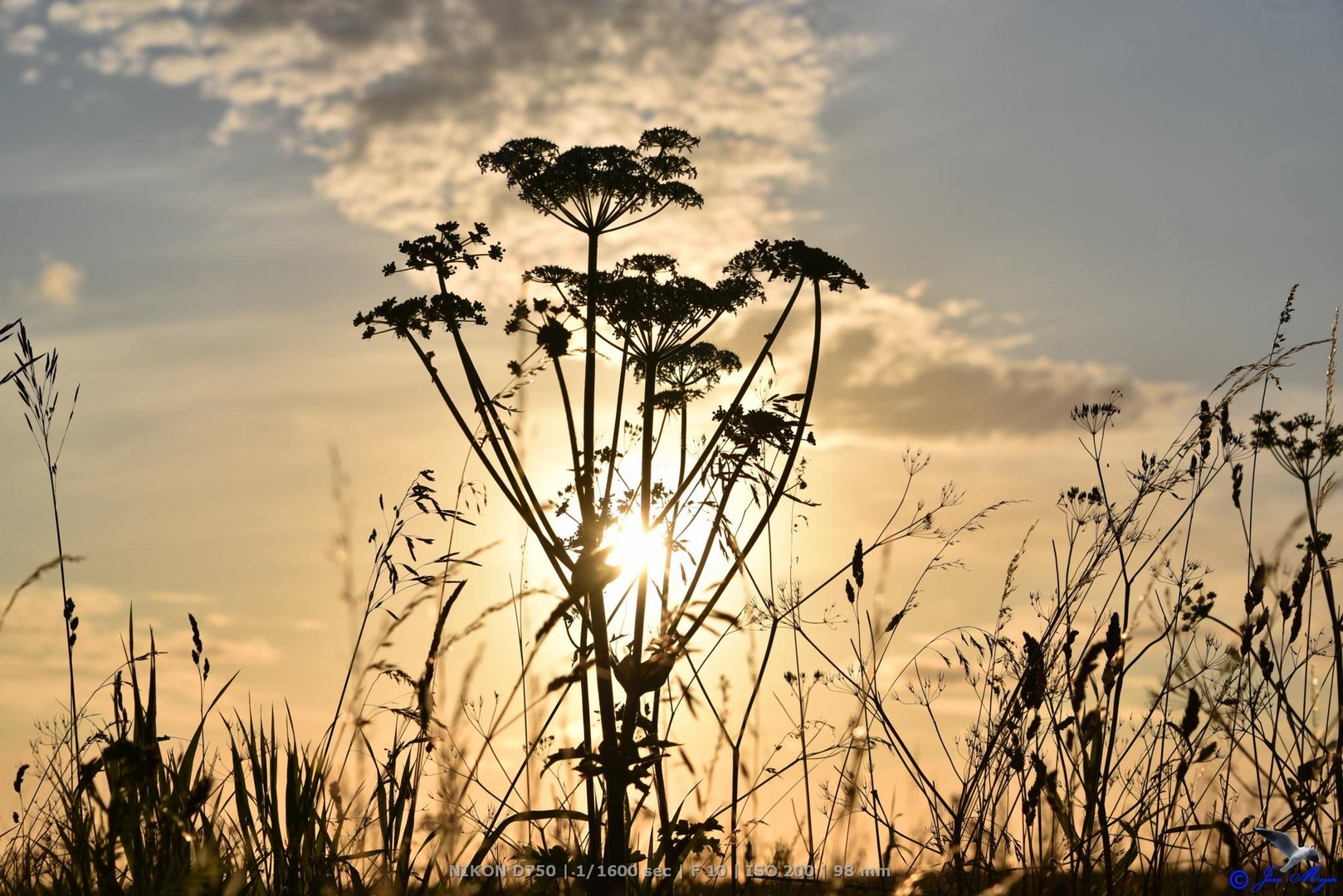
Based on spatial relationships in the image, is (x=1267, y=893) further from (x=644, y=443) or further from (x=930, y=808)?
(x=644, y=443)

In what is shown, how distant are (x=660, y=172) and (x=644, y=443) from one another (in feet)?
8.12
